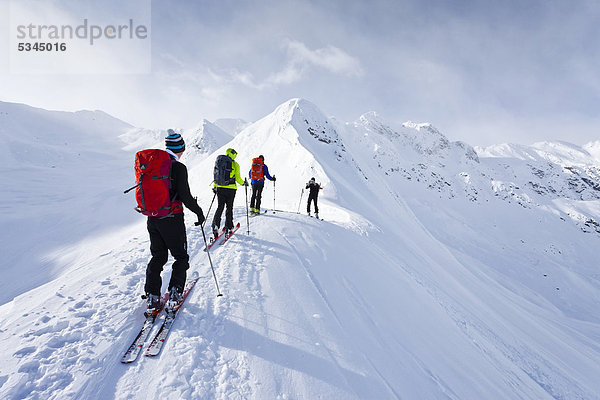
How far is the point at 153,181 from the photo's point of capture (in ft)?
11.2

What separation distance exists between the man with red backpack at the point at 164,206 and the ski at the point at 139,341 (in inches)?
3.6

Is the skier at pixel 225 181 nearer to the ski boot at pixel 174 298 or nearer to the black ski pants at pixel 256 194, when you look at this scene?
the black ski pants at pixel 256 194

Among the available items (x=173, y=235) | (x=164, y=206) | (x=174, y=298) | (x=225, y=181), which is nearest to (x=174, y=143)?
(x=164, y=206)

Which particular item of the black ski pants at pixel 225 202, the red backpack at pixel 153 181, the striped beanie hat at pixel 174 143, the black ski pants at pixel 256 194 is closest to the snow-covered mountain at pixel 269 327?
the black ski pants at pixel 225 202

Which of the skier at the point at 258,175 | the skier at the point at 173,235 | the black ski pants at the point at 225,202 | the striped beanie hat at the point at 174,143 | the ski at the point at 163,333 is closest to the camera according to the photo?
the ski at the point at 163,333

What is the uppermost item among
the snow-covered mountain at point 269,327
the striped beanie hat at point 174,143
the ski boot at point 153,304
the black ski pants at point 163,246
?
the striped beanie hat at point 174,143

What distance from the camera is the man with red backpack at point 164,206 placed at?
11.1 feet

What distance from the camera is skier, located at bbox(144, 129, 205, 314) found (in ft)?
12.0

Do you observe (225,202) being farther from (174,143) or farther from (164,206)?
(164,206)

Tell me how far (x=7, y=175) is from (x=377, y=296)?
132ft

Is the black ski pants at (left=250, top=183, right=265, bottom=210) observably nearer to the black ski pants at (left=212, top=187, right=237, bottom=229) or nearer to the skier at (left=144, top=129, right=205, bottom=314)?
the black ski pants at (left=212, top=187, right=237, bottom=229)

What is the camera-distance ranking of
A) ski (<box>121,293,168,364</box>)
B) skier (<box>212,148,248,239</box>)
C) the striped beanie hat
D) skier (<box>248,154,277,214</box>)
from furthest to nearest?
1. skier (<box>248,154,277,214</box>)
2. skier (<box>212,148,248,239</box>)
3. the striped beanie hat
4. ski (<box>121,293,168,364</box>)

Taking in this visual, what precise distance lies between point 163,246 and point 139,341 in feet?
4.29

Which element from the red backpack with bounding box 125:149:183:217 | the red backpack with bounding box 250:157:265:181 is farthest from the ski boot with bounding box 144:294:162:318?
the red backpack with bounding box 250:157:265:181
